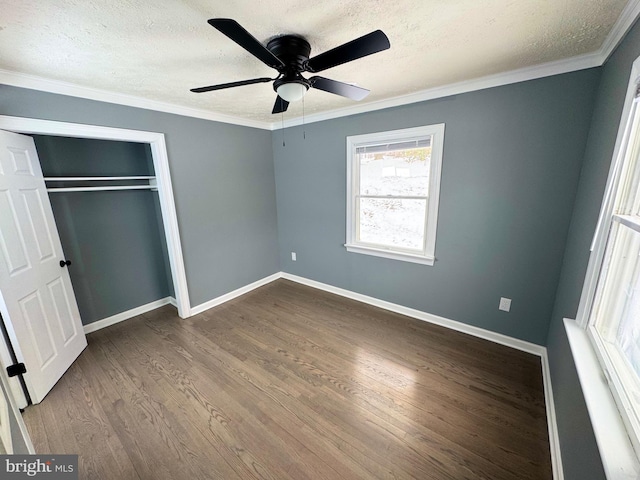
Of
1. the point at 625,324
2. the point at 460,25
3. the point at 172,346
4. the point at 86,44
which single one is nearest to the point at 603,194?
the point at 625,324

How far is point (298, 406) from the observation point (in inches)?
70.6

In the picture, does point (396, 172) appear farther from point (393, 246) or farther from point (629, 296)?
point (629, 296)

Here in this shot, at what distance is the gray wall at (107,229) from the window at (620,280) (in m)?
3.91

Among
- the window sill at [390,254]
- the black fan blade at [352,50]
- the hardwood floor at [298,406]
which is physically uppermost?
the black fan blade at [352,50]

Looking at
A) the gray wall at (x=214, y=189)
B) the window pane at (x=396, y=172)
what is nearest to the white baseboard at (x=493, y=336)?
the gray wall at (x=214, y=189)

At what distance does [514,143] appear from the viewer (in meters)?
2.06

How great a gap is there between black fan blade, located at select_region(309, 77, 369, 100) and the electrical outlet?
218cm

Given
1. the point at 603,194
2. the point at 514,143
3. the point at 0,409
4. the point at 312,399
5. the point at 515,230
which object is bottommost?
the point at 312,399

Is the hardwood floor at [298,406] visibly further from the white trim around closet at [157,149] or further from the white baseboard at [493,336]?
the white trim around closet at [157,149]

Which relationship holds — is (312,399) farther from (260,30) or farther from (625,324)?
(260,30)

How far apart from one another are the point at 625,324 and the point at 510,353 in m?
1.37

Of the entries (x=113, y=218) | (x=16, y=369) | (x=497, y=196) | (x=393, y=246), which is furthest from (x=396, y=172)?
(x=16, y=369)

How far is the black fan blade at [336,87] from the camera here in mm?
1502

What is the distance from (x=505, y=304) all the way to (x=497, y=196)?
999 mm
